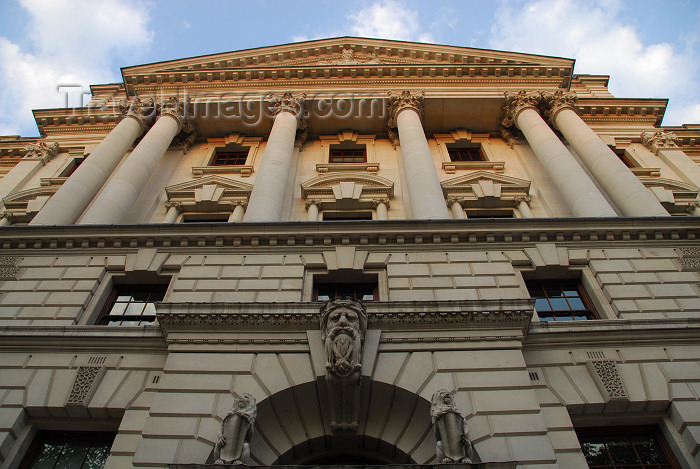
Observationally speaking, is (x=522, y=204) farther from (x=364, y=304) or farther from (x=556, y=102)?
(x=364, y=304)

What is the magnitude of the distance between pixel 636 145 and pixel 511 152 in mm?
7485

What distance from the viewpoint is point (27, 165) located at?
86.9 ft

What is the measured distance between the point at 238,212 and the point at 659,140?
22584mm

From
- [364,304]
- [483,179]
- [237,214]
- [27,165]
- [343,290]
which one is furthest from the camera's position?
[27,165]

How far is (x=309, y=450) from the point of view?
35.8 ft

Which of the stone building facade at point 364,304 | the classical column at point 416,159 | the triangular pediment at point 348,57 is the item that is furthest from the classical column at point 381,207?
the triangular pediment at point 348,57

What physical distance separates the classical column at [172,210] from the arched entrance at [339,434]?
1233 centimetres

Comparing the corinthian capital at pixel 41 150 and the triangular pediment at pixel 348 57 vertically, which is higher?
the triangular pediment at pixel 348 57

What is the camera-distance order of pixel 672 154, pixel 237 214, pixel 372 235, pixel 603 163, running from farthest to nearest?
pixel 672 154 < pixel 603 163 < pixel 237 214 < pixel 372 235

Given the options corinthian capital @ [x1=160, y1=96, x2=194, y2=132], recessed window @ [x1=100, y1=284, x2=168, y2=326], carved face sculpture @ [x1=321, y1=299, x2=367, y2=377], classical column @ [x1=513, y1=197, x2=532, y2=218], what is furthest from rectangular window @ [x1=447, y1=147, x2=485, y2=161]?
recessed window @ [x1=100, y1=284, x2=168, y2=326]

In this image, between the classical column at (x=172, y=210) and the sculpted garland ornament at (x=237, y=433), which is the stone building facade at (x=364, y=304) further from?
the sculpted garland ornament at (x=237, y=433)

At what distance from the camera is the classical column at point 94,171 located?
18.8 m

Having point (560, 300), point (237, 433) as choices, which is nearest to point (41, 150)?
point (237, 433)

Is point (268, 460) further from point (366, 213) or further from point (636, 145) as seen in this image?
point (636, 145)
